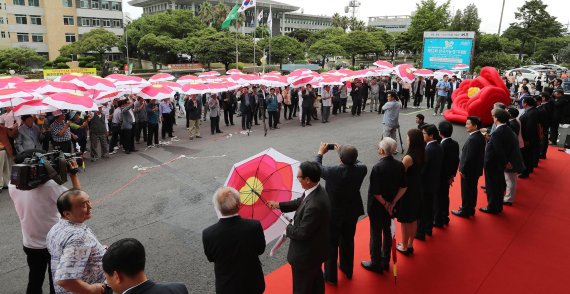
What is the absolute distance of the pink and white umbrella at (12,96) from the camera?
8.70 metres

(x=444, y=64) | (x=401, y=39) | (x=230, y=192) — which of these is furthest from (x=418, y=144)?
(x=401, y=39)

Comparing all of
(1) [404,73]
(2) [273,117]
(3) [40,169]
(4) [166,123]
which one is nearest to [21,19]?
(4) [166,123]

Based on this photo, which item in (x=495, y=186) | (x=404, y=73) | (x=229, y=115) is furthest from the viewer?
(x=229, y=115)

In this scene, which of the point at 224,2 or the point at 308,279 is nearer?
the point at 308,279

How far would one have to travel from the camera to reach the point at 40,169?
3762 mm

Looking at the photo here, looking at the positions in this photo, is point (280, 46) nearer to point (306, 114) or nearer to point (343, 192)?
point (306, 114)

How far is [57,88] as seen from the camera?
34.0 ft

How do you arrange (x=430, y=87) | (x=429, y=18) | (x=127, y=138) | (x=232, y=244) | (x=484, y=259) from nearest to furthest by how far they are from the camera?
(x=232, y=244) → (x=484, y=259) → (x=127, y=138) → (x=430, y=87) → (x=429, y=18)

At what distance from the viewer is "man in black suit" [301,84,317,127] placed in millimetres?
15742

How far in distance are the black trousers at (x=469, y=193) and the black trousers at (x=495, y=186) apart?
0.37 metres

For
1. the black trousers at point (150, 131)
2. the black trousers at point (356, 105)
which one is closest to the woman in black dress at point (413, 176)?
the black trousers at point (150, 131)

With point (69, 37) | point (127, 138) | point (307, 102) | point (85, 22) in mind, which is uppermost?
point (85, 22)

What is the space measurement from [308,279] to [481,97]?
12391mm

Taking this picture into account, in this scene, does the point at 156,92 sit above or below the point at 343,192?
above
